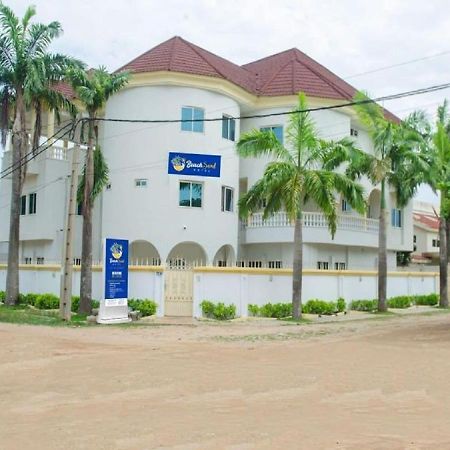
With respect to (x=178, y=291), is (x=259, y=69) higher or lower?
higher

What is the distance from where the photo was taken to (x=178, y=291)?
2161 centimetres

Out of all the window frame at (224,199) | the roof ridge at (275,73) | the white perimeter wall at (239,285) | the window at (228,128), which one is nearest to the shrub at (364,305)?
the white perimeter wall at (239,285)

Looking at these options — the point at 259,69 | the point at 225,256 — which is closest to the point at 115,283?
the point at 225,256

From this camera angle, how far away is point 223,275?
21656 mm

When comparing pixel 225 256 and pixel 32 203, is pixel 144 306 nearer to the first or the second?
pixel 225 256

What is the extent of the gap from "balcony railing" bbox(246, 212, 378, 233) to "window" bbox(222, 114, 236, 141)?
3.88 meters

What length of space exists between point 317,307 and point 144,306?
682cm

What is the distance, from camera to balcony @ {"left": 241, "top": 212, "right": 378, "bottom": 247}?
2723cm

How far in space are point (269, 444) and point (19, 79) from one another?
72.6 feet

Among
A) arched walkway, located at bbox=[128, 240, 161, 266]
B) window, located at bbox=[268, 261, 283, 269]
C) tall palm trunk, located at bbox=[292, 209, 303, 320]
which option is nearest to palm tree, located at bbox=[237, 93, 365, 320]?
tall palm trunk, located at bbox=[292, 209, 303, 320]

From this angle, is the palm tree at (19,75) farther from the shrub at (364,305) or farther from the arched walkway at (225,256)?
the shrub at (364,305)

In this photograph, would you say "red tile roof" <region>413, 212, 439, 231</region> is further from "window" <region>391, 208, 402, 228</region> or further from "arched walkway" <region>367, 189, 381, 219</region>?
"arched walkway" <region>367, 189, 381, 219</region>

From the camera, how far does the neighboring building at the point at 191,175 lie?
2591 centimetres

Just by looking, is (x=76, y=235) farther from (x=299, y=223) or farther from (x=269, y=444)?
(x=269, y=444)
